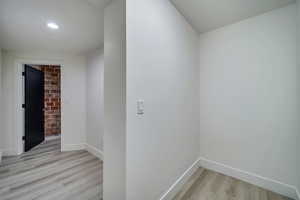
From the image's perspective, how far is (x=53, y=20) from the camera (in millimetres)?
1831

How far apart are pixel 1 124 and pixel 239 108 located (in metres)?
4.77

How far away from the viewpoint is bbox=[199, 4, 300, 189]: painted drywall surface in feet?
5.39

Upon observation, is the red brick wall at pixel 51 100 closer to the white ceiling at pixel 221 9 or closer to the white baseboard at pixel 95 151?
the white baseboard at pixel 95 151

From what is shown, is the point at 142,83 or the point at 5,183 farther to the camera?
the point at 5,183

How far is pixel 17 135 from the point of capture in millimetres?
3016

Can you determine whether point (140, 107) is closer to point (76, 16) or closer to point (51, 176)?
point (76, 16)

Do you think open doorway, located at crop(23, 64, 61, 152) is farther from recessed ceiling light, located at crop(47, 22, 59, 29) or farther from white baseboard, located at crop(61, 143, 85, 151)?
recessed ceiling light, located at crop(47, 22, 59, 29)

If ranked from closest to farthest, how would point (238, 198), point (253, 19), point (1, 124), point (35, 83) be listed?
point (238, 198)
point (253, 19)
point (1, 124)
point (35, 83)

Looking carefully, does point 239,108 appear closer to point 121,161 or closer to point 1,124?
point 121,161

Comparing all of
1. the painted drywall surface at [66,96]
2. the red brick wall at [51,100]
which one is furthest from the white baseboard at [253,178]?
the red brick wall at [51,100]

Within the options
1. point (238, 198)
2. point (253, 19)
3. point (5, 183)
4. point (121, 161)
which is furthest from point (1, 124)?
point (253, 19)

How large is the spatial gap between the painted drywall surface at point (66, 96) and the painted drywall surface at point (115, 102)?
7.74 feet

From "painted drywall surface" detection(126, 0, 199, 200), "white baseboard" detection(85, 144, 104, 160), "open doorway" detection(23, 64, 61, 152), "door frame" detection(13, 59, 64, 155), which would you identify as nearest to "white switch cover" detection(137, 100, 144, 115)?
"painted drywall surface" detection(126, 0, 199, 200)

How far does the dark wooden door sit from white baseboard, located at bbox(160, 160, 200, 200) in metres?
3.64
